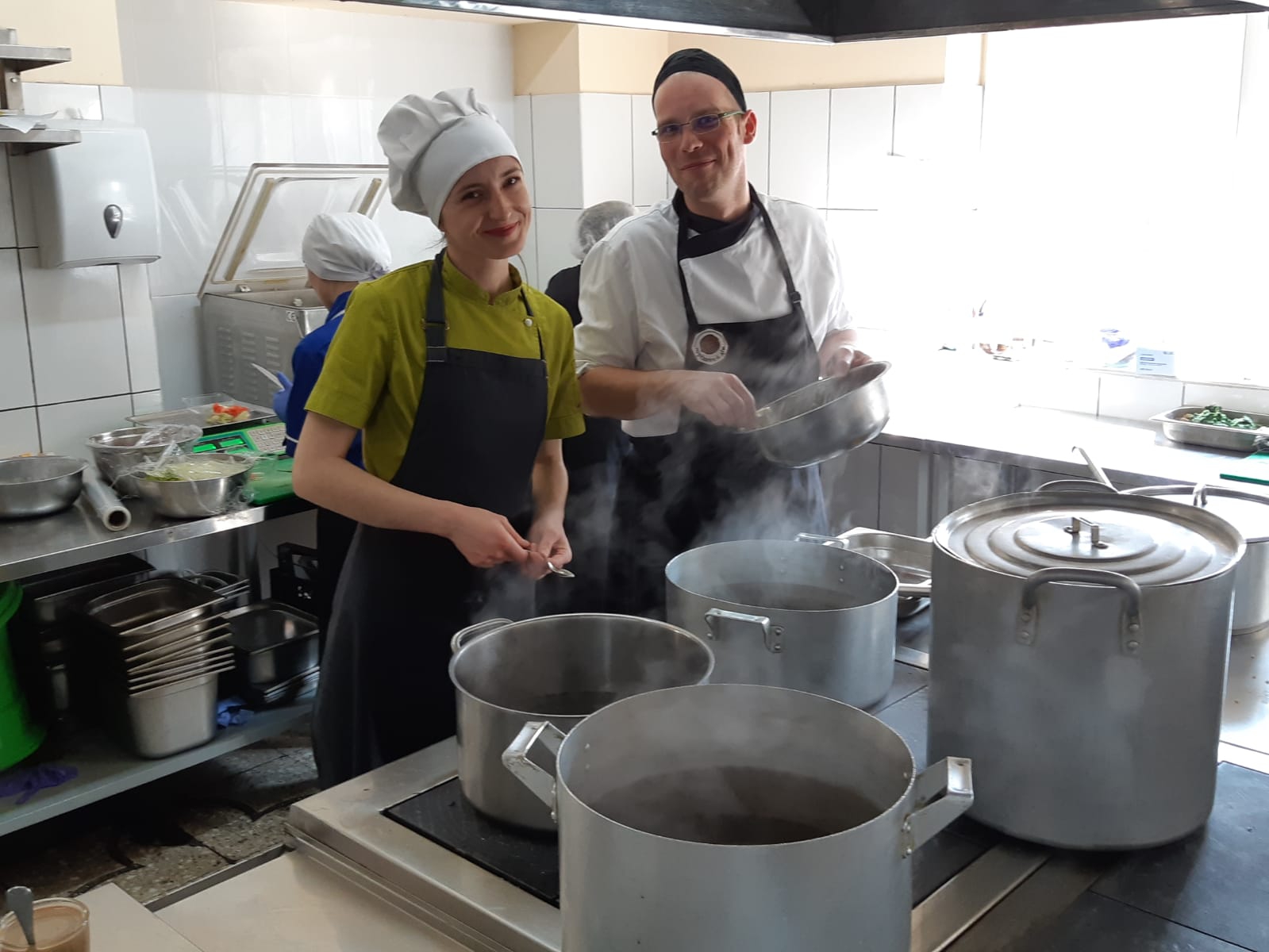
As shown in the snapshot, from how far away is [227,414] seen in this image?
122 inches

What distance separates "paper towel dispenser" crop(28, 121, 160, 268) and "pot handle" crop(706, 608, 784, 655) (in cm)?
224

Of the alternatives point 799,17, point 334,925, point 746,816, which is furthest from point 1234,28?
point 334,925

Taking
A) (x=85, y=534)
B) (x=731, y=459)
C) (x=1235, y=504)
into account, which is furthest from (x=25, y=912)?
(x=85, y=534)

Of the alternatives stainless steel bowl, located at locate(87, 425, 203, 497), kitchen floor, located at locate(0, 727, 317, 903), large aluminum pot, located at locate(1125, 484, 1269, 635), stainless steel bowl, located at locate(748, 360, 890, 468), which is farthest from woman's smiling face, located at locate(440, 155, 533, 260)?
kitchen floor, located at locate(0, 727, 317, 903)

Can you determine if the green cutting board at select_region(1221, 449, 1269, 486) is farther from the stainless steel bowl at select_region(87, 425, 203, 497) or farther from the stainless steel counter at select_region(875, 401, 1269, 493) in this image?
the stainless steel bowl at select_region(87, 425, 203, 497)

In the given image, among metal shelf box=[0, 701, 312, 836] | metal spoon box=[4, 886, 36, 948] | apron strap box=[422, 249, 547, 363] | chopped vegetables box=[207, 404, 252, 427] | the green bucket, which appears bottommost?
metal shelf box=[0, 701, 312, 836]

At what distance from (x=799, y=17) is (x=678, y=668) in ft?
2.39

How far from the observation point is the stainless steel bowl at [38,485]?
2494 millimetres

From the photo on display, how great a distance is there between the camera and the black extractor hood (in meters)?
0.97

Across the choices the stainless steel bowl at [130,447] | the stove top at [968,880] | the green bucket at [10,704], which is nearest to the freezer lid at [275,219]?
the stainless steel bowl at [130,447]

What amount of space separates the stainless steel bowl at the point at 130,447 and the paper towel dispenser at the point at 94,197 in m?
0.44

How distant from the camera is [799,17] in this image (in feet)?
4.12

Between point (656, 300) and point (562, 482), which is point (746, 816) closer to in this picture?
point (562, 482)

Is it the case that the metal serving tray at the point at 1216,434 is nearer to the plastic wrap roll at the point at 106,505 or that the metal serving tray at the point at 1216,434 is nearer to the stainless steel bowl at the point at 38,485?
the plastic wrap roll at the point at 106,505
